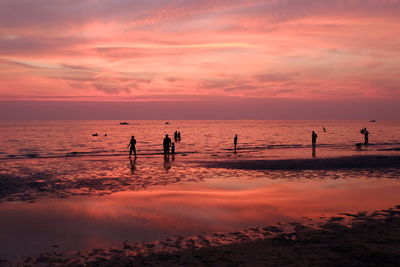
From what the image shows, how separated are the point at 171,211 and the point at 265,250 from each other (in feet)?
18.7

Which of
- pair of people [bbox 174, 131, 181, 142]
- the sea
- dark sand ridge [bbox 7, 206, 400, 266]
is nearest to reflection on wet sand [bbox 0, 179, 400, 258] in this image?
the sea

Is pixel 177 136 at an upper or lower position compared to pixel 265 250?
upper

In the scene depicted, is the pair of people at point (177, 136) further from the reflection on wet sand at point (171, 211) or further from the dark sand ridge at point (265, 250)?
the dark sand ridge at point (265, 250)

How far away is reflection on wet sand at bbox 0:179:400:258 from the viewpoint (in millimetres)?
11312

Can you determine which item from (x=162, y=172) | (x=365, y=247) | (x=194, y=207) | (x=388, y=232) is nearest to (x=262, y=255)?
(x=365, y=247)

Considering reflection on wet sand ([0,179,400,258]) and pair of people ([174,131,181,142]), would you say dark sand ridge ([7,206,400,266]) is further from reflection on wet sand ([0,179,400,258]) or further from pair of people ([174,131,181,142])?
pair of people ([174,131,181,142])

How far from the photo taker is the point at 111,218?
1359cm

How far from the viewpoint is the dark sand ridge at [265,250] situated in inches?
353

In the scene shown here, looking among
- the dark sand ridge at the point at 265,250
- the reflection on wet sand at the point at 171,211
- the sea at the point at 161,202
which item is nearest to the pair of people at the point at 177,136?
the sea at the point at 161,202

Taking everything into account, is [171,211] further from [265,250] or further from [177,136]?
[177,136]

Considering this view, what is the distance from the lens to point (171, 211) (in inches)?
577

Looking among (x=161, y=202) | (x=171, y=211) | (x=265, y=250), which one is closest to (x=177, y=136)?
(x=161, y=202)

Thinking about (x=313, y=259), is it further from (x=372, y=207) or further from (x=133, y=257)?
(x=372, y=207)

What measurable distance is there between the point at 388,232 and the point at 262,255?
452 cm
